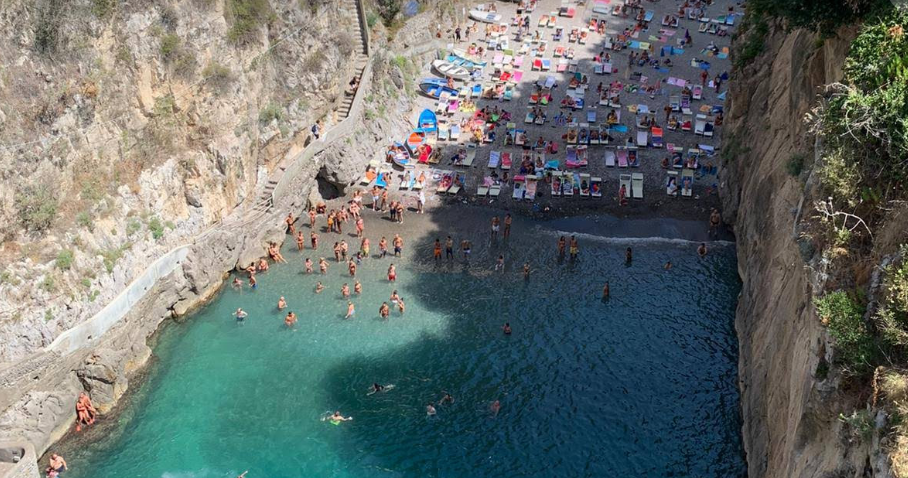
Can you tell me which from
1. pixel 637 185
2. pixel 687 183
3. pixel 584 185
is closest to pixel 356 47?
pixel 584 185

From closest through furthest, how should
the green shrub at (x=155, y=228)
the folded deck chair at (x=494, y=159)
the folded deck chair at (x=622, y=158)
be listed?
1. the green shrub at (x=155, y=228)
2. the folded deck chair at (x=622, y=158)
3. the folded deck chair at (x=494, y=159)

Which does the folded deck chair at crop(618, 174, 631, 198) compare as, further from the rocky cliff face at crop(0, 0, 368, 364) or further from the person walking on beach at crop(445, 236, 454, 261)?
the rocky cliff face at crop(0, 0, 368, 364)

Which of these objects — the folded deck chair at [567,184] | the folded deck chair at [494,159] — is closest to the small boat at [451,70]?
the folded deck chair at [494,159]

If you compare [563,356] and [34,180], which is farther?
[563,356]

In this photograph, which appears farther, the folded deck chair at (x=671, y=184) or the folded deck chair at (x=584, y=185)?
the folded deck chair at (x=584, y=185)

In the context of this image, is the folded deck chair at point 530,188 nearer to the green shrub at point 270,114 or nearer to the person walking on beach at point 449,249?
the person walking on beach at point 449,249

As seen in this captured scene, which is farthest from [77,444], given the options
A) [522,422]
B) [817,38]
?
[817,38]

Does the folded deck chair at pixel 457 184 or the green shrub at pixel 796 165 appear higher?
the green shrub at pixel 796 165

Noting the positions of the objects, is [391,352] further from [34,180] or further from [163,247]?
[34,180]
